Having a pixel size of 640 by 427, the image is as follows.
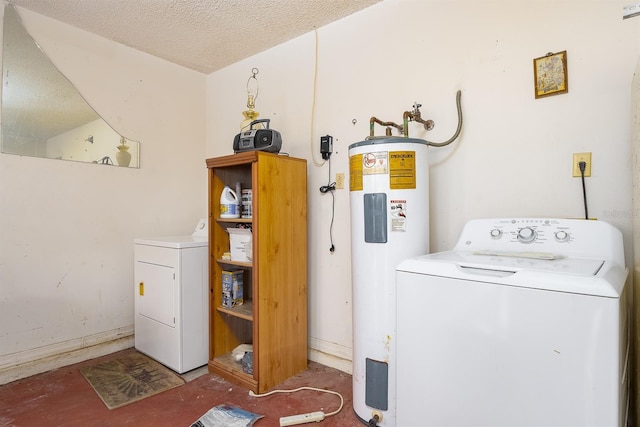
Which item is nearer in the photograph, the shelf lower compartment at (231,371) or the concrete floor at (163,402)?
the concrete floor at (163,402)

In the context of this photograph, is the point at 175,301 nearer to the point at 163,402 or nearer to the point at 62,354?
the point at 163,402

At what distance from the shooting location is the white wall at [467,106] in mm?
1372

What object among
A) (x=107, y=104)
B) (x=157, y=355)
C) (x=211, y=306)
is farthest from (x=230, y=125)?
(x=157, y=355)

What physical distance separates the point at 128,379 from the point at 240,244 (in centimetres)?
106

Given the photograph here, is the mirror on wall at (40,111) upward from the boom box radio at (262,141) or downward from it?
upward

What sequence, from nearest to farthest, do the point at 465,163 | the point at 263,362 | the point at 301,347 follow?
the point at 465,163 < the point at 263,362 < the point at 301,347

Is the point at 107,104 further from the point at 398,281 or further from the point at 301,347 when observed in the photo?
the point at 398,281

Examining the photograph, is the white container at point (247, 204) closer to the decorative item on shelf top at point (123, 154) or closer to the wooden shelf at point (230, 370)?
the wooden shelf at point (230, 370)

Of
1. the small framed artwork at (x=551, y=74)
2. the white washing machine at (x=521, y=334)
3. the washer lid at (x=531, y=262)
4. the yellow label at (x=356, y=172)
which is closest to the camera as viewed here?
the white washing machine at (x=521, y=334)

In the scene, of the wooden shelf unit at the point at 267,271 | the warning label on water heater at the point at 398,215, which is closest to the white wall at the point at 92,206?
the wooden shelf unit at the point at 267,271

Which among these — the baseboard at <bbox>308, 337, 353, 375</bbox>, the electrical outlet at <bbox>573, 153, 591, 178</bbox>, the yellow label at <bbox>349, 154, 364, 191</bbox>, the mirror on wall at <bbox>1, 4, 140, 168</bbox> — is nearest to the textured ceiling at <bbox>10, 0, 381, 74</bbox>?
the mirror on wall at <bbox>1, 4, 140, 168</bbox>

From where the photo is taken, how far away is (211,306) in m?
2.17

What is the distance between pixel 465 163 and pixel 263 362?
5.07ft

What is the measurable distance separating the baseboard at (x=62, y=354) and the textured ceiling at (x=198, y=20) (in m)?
2.17
